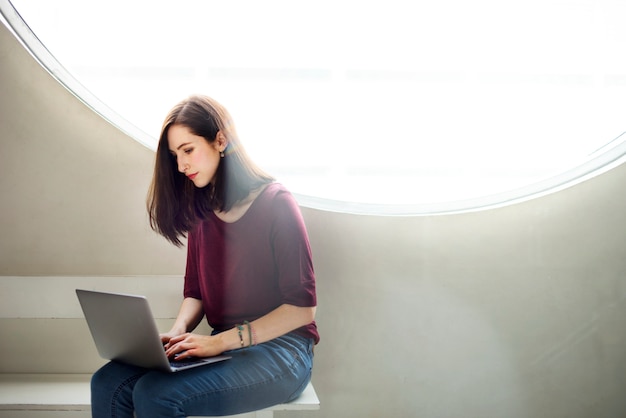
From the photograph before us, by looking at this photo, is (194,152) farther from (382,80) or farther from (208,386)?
(382,80)

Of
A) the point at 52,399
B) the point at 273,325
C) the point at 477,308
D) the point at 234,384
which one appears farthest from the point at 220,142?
the point at 477,308

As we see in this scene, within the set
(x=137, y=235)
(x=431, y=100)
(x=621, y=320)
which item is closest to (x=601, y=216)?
(x=621, y=320)

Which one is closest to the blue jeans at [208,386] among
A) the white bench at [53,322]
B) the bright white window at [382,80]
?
the white bench at [53,322]

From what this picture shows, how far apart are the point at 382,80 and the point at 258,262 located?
1.09 meters

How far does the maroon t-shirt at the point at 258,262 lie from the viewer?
65.6 inches

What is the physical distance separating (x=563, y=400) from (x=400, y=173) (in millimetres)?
1050

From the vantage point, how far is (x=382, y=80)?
8.14 feet

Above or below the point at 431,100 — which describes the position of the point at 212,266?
below

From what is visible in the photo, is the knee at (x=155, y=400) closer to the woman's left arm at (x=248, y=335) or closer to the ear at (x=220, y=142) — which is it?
the woman's left arm at (x=248, y=335)

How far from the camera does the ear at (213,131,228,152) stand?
177 cm

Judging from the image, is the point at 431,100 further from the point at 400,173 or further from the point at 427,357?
the point at 427,357

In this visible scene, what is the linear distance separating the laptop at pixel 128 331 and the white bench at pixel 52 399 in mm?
252

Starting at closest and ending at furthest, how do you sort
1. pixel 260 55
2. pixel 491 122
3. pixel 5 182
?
pixel 5 182 < pixel 260 55 < pixel 491 122

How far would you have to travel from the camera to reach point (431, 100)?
2.54 m
